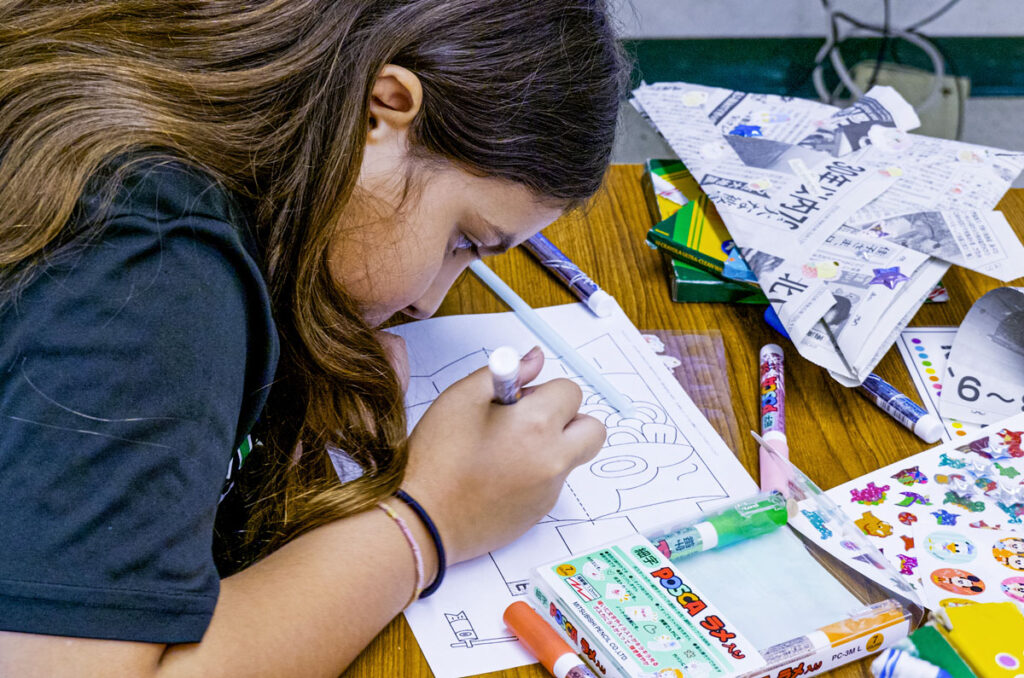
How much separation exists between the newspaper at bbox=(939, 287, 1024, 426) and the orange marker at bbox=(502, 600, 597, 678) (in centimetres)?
37

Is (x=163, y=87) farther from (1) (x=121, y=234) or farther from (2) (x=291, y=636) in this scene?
(2) (x=291, y=636)

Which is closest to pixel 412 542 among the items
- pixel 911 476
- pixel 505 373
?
pixel 505 373

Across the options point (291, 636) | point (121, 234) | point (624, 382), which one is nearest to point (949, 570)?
point (624, 382)

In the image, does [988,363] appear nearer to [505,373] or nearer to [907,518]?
[907,518]

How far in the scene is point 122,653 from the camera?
1.40ft

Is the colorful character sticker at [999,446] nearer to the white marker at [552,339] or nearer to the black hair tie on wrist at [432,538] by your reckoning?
the white marker at [552,339]

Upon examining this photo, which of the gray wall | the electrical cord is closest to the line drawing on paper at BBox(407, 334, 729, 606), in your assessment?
the electrical cord

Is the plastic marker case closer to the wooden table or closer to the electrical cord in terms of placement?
the wooden table

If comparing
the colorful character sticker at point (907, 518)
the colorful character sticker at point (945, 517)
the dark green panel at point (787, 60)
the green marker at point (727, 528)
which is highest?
the green marker at point (727, 528)

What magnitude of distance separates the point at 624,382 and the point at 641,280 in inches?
5.4

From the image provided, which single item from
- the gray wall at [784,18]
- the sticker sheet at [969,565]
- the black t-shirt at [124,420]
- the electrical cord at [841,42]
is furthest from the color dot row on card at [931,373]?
the gray wall at [784,18]

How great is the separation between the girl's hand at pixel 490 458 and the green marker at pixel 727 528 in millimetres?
81

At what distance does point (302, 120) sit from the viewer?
20.9 inches

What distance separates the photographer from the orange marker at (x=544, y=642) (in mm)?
484
